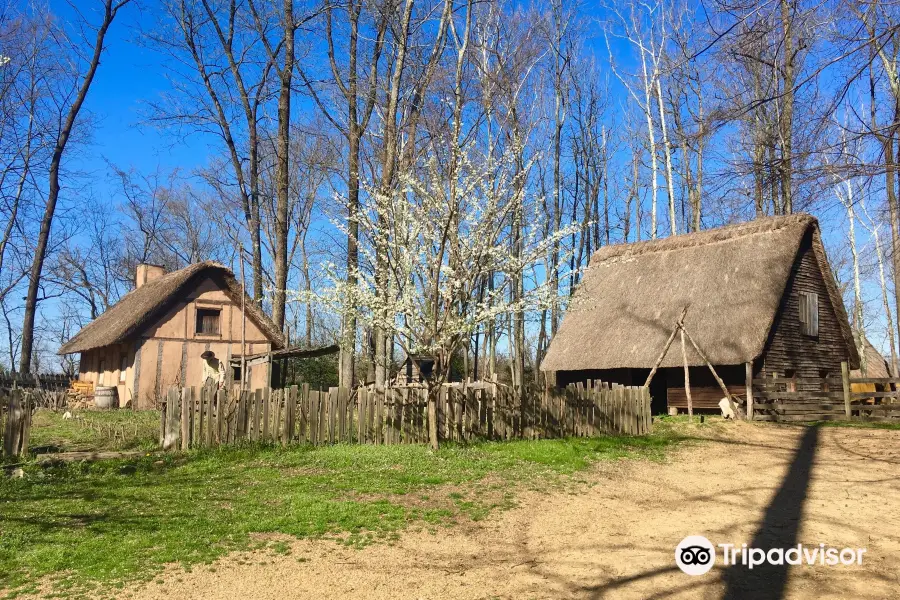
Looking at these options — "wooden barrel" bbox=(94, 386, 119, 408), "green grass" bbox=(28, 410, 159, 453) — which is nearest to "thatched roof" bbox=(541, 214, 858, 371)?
Answer: "green grass" bbox=(28, 410, 159, 453)

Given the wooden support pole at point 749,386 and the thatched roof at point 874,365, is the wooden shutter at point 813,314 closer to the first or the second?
the wooden support pole at point 749,386

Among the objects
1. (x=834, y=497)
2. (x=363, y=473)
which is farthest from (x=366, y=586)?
(x=834, y=497)

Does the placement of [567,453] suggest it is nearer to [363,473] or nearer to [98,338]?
[363,473]

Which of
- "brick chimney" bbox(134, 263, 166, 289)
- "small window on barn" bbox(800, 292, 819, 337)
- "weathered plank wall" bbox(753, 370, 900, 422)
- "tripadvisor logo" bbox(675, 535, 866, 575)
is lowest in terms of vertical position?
"tripadvisor logo" bbox(675, 535, 866, 575)

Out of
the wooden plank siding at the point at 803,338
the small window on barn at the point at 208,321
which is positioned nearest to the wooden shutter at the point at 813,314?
the wooden plank siding at the point at 803,338

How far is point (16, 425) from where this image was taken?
10.2 m

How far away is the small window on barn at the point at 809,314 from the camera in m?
22.0

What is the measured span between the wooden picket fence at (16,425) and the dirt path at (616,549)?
590 centimetres

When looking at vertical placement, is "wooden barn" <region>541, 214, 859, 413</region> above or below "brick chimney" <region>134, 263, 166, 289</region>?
below

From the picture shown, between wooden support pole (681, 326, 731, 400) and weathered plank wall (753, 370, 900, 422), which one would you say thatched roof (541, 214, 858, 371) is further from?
weathered plank wall (753, 370, 900, 422)

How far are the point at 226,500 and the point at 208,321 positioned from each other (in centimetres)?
1932

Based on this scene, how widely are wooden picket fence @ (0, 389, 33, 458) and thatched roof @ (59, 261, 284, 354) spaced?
39.6 ft

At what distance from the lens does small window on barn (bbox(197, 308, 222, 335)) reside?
26.0 metres

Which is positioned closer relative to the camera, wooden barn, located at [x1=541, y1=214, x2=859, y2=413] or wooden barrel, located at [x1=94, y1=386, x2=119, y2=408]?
wooden barn, located at [x1=541, y1=214, x2=859, y2=413]
